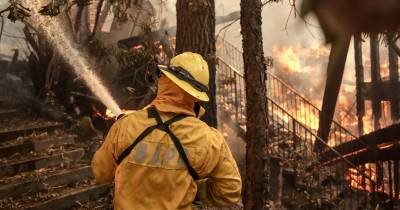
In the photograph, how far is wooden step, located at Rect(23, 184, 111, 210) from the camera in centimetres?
569

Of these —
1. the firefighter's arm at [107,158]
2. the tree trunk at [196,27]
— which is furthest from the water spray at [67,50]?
the firefighter's arm at [107,158]

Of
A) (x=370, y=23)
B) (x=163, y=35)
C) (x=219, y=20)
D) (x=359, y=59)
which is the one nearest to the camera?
(x=370, y=23)

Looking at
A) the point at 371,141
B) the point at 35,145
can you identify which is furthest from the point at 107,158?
the point at 371,141

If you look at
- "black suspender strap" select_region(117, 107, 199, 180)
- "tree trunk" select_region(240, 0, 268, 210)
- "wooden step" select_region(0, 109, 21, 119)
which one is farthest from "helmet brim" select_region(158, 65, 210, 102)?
"wooden step" select_region(0, 109, 21, 119)

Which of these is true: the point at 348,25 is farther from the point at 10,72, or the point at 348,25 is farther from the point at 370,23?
the point at 10,72

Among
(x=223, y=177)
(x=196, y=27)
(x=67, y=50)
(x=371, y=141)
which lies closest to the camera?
(x=223, y=177)

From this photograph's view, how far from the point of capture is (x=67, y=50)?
9648mm

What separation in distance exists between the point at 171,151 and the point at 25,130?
19.1 ft

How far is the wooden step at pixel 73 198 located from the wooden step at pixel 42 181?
0.35 metres

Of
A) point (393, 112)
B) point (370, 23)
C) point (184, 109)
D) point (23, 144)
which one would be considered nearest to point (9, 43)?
point (23, 144)

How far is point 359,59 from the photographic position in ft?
38.2

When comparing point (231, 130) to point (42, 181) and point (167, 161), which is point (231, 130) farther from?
point (167, 161)

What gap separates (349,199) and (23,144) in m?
6.83

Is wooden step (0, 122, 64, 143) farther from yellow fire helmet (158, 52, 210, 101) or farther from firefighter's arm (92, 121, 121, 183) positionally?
yellow fire helmet (158, 52, 210, 101)
